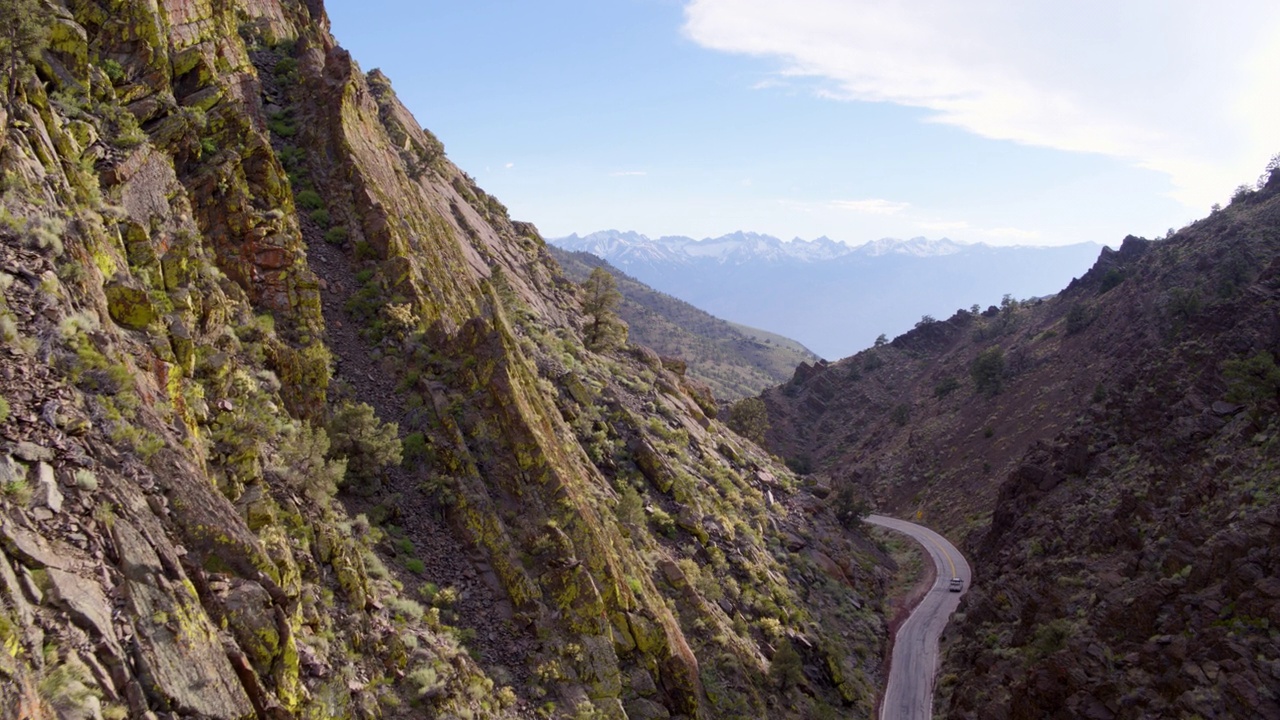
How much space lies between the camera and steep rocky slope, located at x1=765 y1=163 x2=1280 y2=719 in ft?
66.5

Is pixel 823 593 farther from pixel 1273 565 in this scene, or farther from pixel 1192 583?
→ pixel 1273 565

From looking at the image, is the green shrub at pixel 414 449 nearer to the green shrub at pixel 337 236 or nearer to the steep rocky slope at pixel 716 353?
the green shrub at pixel 337 236

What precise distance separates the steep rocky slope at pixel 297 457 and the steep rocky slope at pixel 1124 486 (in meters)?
8.06

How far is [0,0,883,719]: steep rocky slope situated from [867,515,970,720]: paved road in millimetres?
1693

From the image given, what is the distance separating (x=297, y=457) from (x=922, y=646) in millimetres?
30505

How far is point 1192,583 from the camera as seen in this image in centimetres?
2156

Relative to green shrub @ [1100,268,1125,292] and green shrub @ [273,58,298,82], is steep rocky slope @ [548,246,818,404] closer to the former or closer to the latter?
green shrub @ [1100,268,1125,292]

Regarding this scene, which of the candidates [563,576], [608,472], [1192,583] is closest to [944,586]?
[1192,583]

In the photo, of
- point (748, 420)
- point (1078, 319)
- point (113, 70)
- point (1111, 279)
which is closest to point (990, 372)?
point (1078, 319)

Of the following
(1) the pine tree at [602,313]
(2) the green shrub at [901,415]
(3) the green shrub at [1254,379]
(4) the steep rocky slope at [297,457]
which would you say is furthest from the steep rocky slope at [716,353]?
(4) the steep rocky slope at [297,457]

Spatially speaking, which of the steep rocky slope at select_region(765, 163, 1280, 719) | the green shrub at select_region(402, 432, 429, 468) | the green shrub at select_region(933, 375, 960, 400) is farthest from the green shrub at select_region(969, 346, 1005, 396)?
the green shrub at select_region(402, 432, 429, 468)

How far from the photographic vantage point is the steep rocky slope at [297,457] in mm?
8828

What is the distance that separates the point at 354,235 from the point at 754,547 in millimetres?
21484

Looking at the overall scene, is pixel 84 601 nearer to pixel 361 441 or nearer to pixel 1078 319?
pixel 361 441
